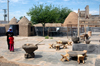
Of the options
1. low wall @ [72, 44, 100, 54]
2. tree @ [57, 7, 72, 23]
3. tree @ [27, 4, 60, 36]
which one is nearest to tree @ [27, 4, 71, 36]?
tree @ [27, 4, 60, 36]

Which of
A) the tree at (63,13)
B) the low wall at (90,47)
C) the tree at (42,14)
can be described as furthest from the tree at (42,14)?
the tree at (63,13)

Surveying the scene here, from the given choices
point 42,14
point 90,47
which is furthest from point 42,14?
point 90,47

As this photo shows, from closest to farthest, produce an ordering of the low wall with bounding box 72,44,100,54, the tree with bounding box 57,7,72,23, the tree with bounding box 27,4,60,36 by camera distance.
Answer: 1. the low wall with bounding box 72,44,100,54
2. the tree with bounding box 27,4,60,36
3. the tree with bounding box 57,7,72,23

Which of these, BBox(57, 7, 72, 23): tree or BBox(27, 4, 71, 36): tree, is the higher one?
BBox(57, 7, 72, 23): tree

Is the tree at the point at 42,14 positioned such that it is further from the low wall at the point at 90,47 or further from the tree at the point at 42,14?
the low wall at the point at 90,47

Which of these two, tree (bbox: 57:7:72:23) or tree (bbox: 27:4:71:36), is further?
tree (bbox: 57:7:72:23)

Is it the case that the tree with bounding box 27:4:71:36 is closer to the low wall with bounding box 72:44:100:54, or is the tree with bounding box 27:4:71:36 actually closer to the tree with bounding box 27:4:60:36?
the tree with bounding box 27:4:60:36

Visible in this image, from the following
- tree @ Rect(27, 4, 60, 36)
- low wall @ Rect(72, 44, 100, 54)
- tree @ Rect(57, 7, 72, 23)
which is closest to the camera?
low wall @ Rect(72, 44, 100, 54)

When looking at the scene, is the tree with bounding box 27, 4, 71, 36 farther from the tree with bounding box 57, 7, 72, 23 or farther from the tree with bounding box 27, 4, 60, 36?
the tree with bounding box 57, 7, 72, 23

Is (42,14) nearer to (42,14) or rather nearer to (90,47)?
(42,14)

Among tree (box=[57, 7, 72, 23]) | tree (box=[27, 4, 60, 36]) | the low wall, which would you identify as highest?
tree (box=[57, 7, 72, 23])

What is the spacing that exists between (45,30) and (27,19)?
4017 mm

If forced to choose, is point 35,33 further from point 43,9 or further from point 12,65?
point 12,65

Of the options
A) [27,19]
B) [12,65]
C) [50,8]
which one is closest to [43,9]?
[50,8]
